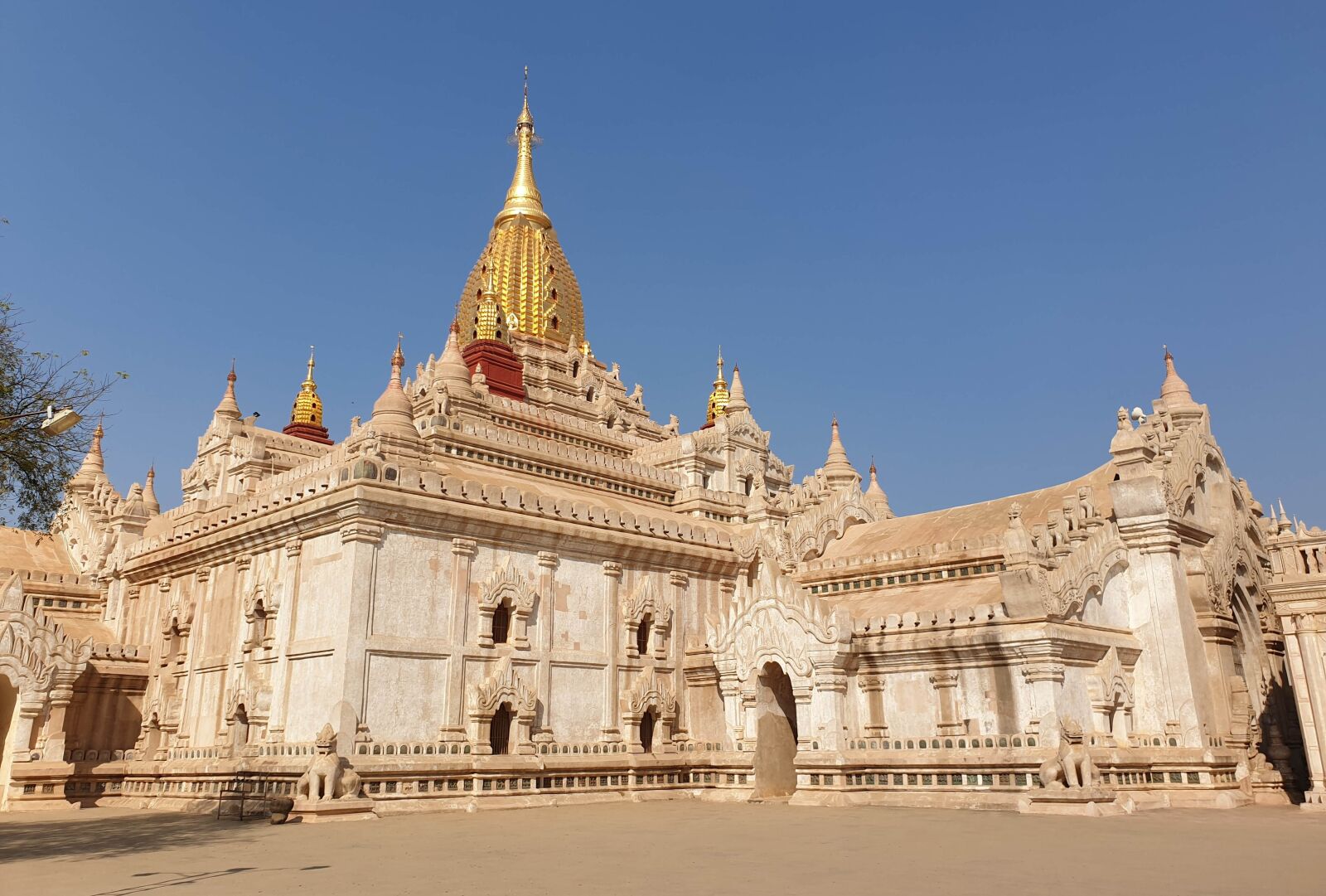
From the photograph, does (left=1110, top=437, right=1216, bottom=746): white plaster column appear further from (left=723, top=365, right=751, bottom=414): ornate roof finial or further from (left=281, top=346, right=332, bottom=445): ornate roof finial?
(left=281, top=346, right=332, bottom=445): ornate roof finial

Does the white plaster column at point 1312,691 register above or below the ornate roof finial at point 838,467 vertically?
below

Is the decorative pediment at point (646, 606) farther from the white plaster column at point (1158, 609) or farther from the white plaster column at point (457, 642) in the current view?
the white plaster column at point (1158, 609)

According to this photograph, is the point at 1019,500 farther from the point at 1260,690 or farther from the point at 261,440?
the point at 261,440

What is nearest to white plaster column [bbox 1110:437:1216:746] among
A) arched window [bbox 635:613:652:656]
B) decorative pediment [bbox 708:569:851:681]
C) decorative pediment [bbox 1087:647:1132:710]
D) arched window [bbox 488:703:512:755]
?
decorative pediment [bbox 1087:647:1132:710]

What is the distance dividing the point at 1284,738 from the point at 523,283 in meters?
41.2

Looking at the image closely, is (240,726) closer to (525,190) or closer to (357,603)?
(357,603)

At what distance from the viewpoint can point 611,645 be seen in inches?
1231

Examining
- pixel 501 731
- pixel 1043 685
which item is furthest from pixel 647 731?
pixel 1043 685

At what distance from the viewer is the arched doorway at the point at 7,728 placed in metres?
29.2

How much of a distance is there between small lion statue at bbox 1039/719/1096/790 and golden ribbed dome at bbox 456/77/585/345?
37251 millimetres

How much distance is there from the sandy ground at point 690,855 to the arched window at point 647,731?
23.8 feet

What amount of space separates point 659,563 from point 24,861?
64.2 ft

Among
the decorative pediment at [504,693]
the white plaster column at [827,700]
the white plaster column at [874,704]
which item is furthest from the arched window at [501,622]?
the white plaster column at [874,704]

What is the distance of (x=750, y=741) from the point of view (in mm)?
30141
